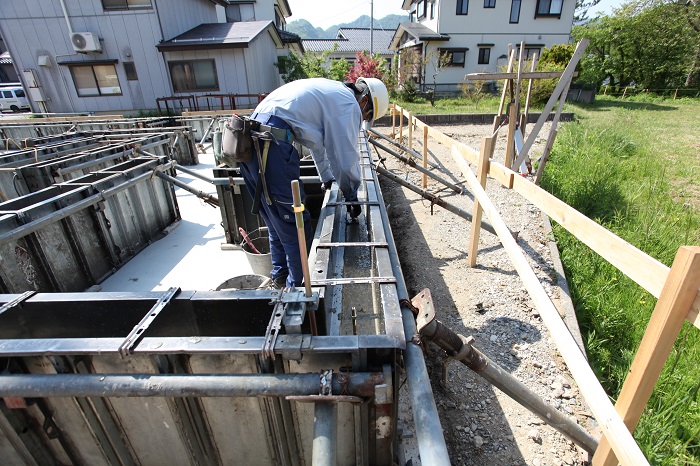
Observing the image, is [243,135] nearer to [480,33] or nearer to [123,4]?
[123,4]

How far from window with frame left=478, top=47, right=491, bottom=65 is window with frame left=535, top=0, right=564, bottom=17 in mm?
3690

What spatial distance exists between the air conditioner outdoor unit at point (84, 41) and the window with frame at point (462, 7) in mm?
20902

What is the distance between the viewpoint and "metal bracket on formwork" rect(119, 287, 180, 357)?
4.61 ft

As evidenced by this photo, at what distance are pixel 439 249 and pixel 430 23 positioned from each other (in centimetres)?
2609

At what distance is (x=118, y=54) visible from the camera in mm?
16203

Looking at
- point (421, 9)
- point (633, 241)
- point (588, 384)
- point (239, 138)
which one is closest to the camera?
point (588, 384)

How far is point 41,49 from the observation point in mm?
16125

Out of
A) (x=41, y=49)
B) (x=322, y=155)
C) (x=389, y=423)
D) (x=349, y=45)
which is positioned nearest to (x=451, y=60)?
(x=349, y=45)

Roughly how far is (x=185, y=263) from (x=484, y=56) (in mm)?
26114

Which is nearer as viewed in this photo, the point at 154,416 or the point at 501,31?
the point at 154,416

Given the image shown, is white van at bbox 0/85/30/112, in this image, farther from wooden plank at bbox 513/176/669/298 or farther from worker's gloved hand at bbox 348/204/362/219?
wooden plank at bbox 513/176/669/298

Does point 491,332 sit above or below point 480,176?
below

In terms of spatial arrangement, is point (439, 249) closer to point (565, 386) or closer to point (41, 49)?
point (565, 386)

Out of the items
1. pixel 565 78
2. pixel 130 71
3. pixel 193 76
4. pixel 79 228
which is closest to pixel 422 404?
pixel 79 228
